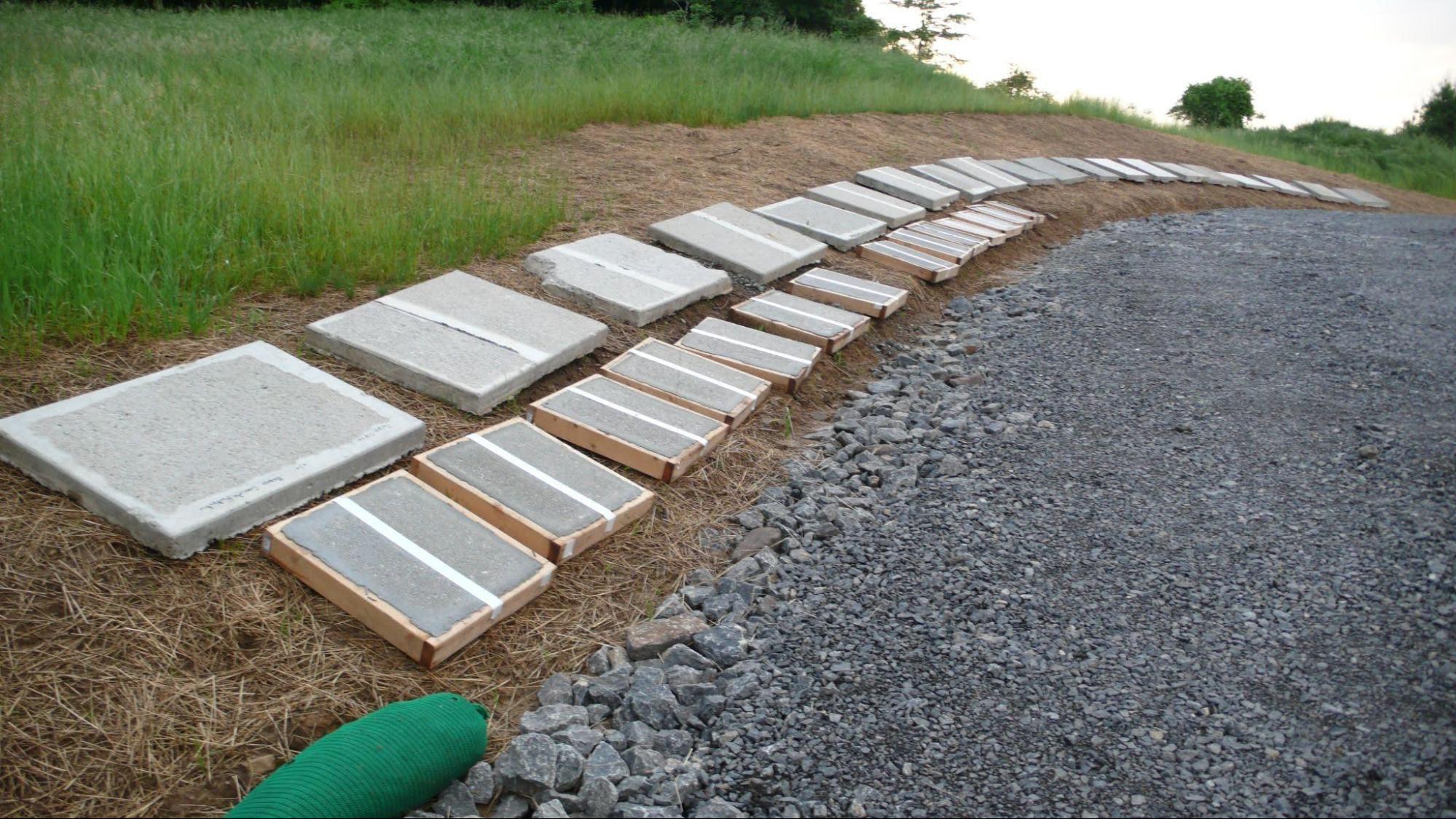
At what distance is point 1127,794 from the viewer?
182 centimetres

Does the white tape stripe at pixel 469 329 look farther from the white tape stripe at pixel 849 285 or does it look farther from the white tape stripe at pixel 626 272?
the white tape stripe at pixel 849 285

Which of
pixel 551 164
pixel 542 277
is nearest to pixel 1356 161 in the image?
pixel 551 164

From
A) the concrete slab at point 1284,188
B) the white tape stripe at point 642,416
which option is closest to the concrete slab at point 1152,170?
the concrete slab at point 1284,188

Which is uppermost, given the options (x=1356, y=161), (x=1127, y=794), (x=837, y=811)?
(x=1356, y=161)

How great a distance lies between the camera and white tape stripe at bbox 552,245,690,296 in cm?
388

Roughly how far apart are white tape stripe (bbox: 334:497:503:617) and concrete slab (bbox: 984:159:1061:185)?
5925mm

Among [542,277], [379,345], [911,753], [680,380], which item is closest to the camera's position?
[911,753]

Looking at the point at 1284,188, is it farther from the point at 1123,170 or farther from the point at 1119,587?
the point at 1119,587

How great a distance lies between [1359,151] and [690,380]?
1448 cm

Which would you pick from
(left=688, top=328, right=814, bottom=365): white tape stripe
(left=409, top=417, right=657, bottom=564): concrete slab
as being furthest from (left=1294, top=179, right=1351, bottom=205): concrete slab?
(left=409, top=417, right=657, bottom=564): concrete slab

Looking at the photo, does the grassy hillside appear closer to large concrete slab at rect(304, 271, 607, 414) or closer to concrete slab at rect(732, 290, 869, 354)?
large concrete slab at rect(304, 271, 607, 414)

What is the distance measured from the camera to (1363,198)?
953 cm

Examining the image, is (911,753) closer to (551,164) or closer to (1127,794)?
(1127,794)

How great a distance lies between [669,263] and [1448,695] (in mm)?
3006
